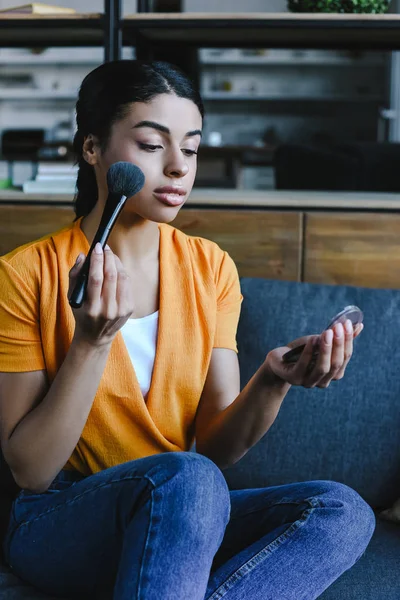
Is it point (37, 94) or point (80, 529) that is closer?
point (80, 529)

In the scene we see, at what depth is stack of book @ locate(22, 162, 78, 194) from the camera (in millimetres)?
1713

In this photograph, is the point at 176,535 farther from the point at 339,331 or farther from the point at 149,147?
the point at 149,147

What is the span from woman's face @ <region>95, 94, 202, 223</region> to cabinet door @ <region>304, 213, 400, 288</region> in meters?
0.57

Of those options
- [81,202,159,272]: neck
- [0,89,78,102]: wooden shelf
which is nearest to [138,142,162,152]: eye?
[81,202,159,272]: neck

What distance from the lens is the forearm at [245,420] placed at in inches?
43.2

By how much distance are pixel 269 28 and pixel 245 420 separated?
3.01 ft

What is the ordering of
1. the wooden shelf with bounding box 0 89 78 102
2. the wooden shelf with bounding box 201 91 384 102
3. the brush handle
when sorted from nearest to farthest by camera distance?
the brush handle → the wooden shelf with bounding box 201 91 384 102 → the wooden shelf with bounding box 0 89 78 102

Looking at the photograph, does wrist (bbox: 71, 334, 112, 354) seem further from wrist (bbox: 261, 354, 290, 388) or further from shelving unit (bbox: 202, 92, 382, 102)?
shelving unit (bbox: 202, 92, 382, 102)

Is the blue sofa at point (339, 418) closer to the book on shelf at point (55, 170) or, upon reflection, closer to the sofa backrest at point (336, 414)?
the sofa backrest at point (336, 414)

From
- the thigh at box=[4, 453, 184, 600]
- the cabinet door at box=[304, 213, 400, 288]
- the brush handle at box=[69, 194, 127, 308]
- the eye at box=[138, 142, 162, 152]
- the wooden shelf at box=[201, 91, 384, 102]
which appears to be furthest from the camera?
Answer: the wooden shelf at box=[201, 91, 384, 102]

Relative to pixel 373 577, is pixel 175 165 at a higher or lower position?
higher

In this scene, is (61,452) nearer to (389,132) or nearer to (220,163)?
(220,163)

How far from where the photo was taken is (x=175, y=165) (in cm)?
106

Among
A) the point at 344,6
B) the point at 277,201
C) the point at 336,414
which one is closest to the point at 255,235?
the point at 277,201
